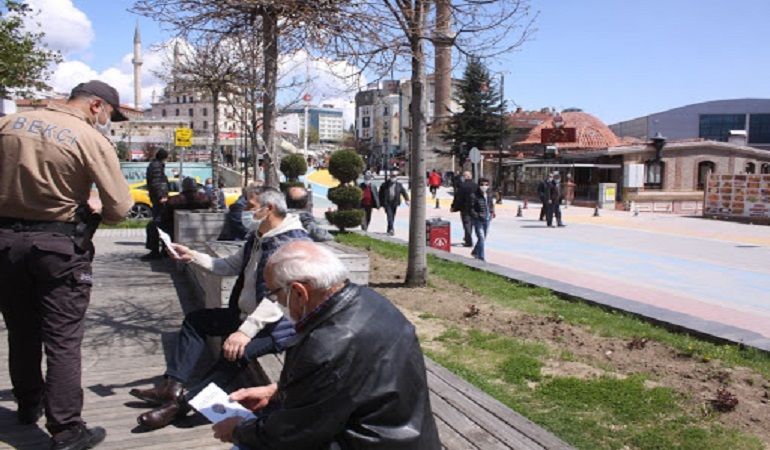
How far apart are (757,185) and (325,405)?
28.6 metres

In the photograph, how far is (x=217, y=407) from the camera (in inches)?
106

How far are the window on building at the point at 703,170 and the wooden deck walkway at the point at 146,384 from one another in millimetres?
39609

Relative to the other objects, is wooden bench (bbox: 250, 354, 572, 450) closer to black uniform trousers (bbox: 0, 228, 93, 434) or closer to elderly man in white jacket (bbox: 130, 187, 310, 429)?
elderly man in white jacket (bbox: 130, 187, 310, 429)

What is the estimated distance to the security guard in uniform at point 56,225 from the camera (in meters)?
3.31

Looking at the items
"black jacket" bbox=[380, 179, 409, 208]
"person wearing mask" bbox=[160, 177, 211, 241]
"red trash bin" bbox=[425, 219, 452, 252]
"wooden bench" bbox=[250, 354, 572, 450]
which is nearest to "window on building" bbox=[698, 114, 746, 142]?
"black jacket" bbox=[380, 179, 409, 208]

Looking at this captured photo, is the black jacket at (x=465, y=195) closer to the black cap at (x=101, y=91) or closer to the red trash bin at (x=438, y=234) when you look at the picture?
the red trash bin at (x=438, y=234)

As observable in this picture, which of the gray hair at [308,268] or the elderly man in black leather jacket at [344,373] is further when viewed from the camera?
the gray hair at [308,268]

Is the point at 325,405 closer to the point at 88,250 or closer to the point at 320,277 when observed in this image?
the point at 320,277

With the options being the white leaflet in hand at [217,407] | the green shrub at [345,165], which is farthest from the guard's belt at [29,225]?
the green shrub at [345,165]

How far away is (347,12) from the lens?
7371 mm

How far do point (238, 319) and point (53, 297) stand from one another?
116 centimetres

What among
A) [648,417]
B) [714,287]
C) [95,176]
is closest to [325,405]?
[95,176]

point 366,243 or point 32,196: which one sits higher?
point 32,196

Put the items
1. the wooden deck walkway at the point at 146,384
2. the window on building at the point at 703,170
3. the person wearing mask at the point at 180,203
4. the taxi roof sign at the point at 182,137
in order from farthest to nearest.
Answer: the window on building at the point at 703,170 < the taxi roof sign at the point at 182,137 < the person wearing mask at the point at 180,203 < the wooden deck walkway at the point at 146,384
